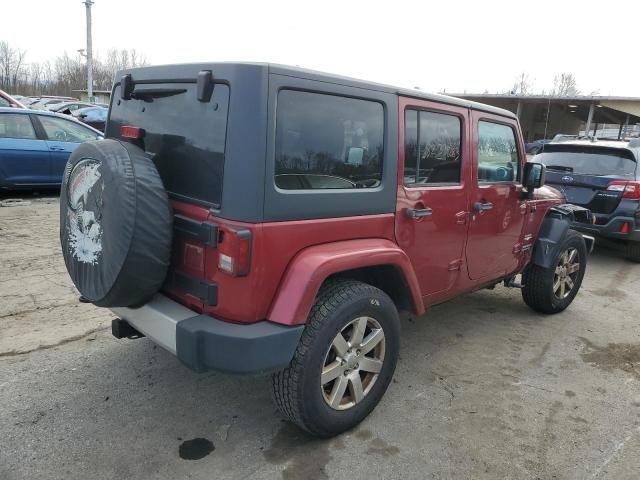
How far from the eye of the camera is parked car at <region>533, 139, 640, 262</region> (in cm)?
657

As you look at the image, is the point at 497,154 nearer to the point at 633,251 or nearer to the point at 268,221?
the point at 268,221

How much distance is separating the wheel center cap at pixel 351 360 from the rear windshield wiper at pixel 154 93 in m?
1.64

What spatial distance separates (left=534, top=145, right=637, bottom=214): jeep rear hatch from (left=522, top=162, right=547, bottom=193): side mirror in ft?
11.0

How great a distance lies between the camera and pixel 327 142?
2551 millimetres

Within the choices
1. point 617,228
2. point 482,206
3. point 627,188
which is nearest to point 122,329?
point 482,206

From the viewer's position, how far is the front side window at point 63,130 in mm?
8453

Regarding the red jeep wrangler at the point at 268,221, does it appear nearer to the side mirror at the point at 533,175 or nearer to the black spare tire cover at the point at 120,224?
the black spare tire cover at the point at 120,224

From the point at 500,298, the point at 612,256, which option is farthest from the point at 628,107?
the point at 500,298

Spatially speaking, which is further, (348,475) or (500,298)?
(500,298)

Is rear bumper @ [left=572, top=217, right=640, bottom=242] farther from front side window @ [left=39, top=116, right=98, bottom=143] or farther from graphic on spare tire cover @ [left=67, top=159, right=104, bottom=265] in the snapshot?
front side window @ [left=39, top=116, right=98, bottom=143]

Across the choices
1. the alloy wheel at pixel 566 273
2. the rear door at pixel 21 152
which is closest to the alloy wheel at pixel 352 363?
the alloy wheel at pixel 566 273

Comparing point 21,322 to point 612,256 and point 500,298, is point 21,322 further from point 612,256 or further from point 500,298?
point 612,256

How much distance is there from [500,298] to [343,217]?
10.6 feet

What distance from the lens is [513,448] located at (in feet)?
8.92
